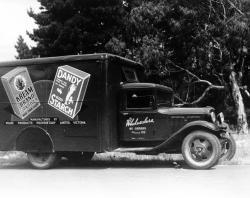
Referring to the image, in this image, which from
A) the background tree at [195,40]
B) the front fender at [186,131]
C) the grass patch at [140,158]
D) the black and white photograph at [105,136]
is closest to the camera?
the black and white photograph at [105,136]

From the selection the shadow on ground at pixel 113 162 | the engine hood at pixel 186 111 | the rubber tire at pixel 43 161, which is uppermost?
the engine hood at pixel 186 111

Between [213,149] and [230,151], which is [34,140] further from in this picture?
[230,151]

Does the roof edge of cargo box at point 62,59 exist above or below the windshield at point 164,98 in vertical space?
above

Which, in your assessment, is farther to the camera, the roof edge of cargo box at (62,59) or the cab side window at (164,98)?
the cab side window at (164,98)

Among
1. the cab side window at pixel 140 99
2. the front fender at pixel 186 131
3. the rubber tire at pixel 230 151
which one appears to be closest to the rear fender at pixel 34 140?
the cab side window at pixel 140 99

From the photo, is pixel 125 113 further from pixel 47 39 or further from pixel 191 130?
pixel 47 39

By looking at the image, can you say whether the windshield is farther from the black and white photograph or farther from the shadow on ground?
the shadow on ground

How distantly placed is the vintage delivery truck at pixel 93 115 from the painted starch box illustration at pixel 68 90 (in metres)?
0.02

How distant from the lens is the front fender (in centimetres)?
1048

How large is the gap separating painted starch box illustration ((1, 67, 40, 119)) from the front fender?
3214mm

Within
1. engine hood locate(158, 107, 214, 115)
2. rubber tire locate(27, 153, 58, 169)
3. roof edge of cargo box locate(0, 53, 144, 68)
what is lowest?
rubber tire locate(27, 153, 58, 169)

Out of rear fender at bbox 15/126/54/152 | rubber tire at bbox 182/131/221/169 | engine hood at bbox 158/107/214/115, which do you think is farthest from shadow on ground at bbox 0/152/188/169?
engine hood at bbox 158/107/214/115

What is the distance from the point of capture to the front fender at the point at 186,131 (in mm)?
10484

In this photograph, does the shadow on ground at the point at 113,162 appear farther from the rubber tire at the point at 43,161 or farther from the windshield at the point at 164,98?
the windshield at the point at 164,98
